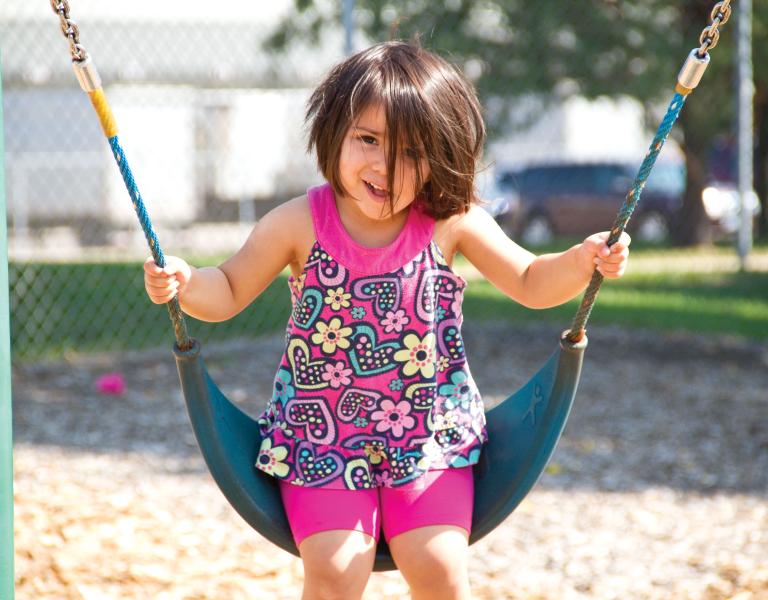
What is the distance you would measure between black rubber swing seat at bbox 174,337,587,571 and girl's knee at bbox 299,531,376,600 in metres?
0.08

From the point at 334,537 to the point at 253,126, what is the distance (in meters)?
14.2

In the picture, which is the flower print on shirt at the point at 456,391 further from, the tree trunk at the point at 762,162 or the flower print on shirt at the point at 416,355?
the tree trunk at the point at 762,162

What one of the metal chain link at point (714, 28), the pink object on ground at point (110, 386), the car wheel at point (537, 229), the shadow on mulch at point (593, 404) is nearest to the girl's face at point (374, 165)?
the metal chain link at point (714, 28)

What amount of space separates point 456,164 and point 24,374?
4002 millimetres

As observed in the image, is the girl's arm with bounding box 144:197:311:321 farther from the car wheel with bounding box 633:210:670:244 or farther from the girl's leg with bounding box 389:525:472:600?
the car wheel with bounding box 633:210:670:244

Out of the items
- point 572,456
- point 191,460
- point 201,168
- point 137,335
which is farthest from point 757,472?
point 201,168

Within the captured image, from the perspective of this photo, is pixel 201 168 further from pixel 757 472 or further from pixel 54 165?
pixel 757 472

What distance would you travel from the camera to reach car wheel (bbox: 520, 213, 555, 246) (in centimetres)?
1591

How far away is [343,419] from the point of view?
2.17 metres

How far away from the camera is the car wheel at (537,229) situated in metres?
15.9

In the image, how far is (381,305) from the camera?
2.19 meters

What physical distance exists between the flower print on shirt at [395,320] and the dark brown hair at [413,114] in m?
0.23

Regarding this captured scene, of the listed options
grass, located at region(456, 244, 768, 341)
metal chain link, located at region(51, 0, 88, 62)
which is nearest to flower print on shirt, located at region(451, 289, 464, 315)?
metal chain link, located at region(51, 0, 88, 62)

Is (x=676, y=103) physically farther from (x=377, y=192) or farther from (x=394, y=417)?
(x=394, y=417)
